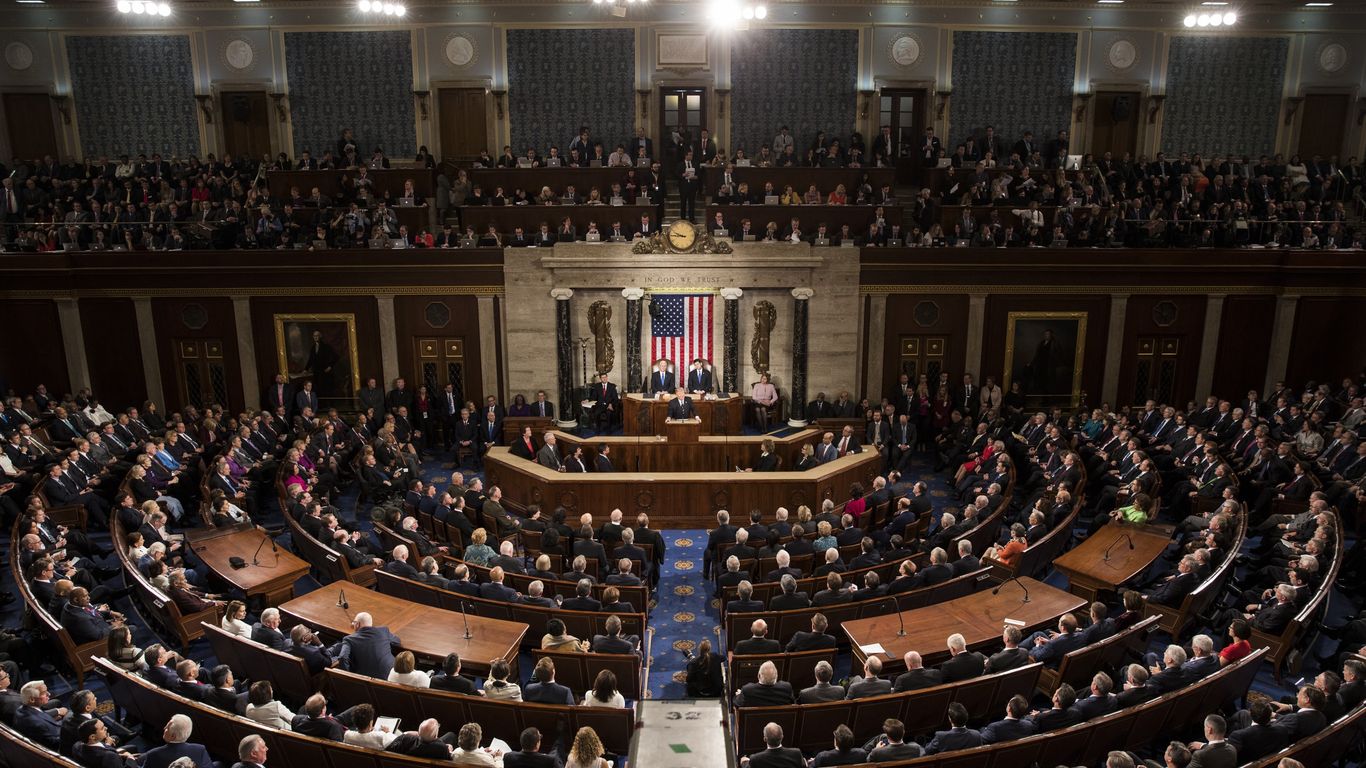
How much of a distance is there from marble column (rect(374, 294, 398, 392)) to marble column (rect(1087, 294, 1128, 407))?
48.9ft

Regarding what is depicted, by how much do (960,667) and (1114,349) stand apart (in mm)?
13853

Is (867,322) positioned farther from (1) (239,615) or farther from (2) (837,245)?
(1) (239,615)

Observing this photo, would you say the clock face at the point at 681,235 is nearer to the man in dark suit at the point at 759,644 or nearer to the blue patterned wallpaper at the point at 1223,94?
the man in dark suit at the point at 759,644

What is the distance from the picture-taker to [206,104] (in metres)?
23.0

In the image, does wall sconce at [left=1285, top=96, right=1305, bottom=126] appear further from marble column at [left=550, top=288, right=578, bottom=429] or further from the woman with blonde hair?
the woman with blonde hair

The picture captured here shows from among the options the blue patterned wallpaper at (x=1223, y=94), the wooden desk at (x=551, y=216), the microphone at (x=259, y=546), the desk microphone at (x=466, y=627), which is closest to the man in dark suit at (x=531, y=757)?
the desk microphone at (x=466, y=627)

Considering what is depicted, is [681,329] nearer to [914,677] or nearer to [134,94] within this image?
[914,677]

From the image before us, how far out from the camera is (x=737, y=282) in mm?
19156

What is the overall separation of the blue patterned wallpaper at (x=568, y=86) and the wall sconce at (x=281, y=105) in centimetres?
517

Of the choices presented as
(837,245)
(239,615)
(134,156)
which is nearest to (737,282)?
(837,245)

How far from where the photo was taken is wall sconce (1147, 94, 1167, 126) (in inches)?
914

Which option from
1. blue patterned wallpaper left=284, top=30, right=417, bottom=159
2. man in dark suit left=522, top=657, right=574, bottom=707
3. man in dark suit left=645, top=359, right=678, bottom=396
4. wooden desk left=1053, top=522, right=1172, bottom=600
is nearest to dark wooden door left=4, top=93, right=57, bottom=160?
blue patterned wallpaper left=284, top=30, right=417, bottom=159

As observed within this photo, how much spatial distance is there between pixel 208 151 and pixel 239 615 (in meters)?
18.4

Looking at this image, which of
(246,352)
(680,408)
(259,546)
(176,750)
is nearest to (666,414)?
(680,408)
